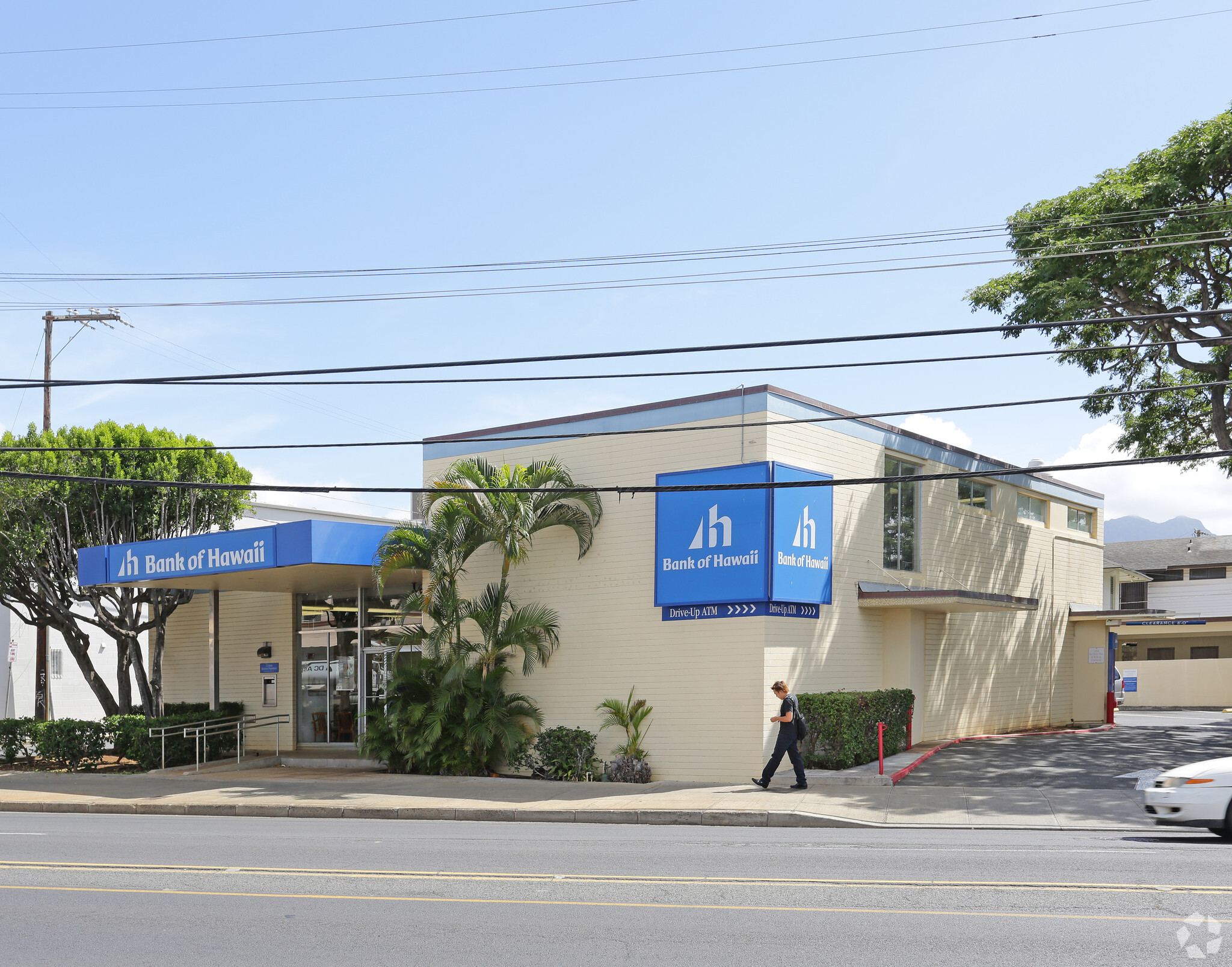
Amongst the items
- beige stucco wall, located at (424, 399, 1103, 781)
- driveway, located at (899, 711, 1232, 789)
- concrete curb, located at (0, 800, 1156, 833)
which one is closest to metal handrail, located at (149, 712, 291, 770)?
concrete curb, located at (0, 800, 1156, 833)

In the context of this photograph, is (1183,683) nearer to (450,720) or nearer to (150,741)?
(450,720)

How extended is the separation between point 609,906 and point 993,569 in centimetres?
1943

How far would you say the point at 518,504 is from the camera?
794 inches

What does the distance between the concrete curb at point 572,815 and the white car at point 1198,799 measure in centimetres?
119

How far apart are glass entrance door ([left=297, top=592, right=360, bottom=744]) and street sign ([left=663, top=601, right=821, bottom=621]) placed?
8877 mm

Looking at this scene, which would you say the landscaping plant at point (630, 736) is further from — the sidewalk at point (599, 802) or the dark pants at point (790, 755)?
the dark pants at point (790, 755)

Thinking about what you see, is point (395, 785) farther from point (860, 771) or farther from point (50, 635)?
point (50, 635)

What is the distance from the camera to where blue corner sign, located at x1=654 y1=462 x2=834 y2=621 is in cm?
1908

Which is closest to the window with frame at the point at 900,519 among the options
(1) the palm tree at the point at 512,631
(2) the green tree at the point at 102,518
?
(1) the palm tree at the point at 512,631

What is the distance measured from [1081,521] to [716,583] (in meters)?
16.1

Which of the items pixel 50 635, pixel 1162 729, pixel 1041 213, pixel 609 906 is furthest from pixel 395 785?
pixel 50 635

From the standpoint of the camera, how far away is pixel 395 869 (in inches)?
427

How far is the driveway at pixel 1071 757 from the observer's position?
1836cm

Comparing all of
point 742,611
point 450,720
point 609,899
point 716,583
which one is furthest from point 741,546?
point 609,899
